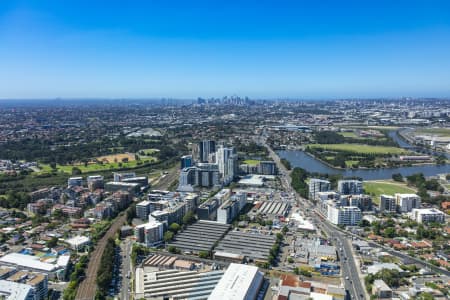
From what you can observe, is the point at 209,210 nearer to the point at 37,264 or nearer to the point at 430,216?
the point at 37,264

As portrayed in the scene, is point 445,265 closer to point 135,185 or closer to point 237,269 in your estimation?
point 237,269

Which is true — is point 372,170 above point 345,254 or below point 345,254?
above

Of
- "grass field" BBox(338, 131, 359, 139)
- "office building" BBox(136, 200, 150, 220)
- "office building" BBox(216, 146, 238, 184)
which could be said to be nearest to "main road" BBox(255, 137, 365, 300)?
"office building" BBox(216, 146, 238, 184)

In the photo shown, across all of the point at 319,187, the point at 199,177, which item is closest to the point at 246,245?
the point at 319,187

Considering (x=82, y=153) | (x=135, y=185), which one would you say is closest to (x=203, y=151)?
(x=135, y=185)

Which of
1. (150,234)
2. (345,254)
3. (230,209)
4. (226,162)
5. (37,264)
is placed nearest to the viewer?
(37,264)

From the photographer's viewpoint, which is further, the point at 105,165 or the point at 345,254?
the point at 105,165

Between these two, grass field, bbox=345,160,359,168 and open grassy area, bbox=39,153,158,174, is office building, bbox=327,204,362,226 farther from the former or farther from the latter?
open grassy area, bbox=39,153,158,174
